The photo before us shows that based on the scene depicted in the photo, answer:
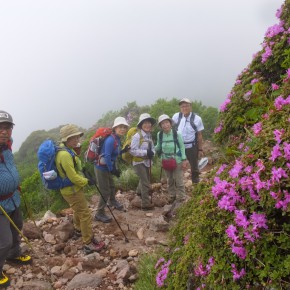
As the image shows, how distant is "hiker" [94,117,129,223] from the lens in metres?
6.49

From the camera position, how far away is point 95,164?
684 cm

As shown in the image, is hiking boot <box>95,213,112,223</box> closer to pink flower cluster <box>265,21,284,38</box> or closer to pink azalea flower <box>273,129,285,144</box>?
pink flower cluster <box>265,21,284,38</box>

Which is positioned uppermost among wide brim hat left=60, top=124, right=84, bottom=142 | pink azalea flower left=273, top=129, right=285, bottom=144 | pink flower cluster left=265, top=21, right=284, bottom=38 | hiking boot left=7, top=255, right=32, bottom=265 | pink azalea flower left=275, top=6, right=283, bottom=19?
pink azalea flower left=275, top=6, right=283, bottom=19

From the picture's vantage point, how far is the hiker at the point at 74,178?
17.5 ft

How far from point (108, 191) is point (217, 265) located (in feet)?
15.8

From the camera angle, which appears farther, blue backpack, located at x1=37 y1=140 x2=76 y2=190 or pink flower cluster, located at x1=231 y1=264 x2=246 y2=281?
blue backpack, located at x1=37 y1=140 x2=76 y2=190

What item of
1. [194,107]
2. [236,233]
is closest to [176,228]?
[236,233]

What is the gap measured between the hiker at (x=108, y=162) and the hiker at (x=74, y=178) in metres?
0.64

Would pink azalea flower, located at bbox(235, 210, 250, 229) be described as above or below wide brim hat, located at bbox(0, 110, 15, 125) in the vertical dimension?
below

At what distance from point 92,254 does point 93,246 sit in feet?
0.63

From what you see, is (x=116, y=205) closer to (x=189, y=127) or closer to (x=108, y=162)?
(x=108, y=162)

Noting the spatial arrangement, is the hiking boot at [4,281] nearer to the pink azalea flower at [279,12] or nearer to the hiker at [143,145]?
the hiker at [143,145]

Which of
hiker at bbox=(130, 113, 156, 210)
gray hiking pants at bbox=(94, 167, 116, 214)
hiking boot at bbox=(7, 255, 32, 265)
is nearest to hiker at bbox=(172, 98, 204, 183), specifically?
hiker at bbox=(130, 113, 156, 210)

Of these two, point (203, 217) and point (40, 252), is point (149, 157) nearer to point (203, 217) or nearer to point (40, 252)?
point (40, 252)
